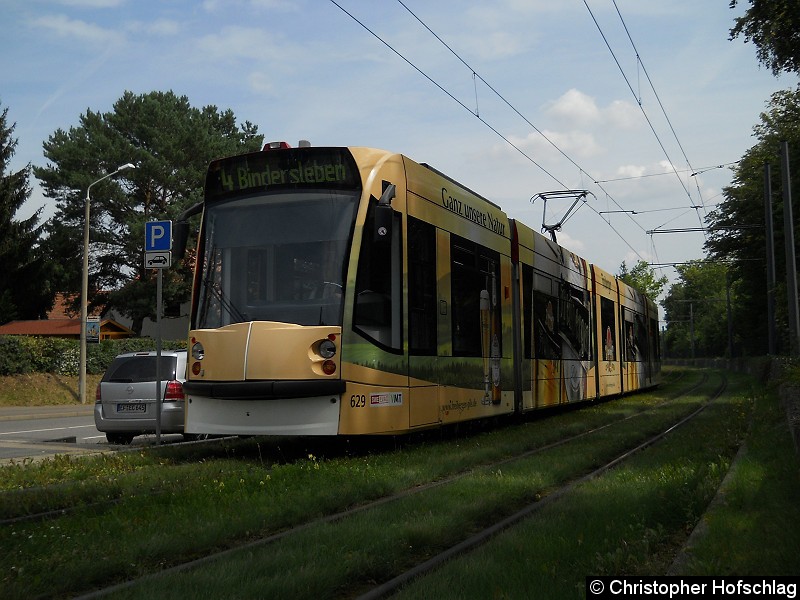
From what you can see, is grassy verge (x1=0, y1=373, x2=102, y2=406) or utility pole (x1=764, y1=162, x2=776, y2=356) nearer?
grassy verge (x1=0, y1=373, x2=102, y2=406)

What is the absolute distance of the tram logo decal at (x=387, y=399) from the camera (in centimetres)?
1034

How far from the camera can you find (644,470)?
948cm

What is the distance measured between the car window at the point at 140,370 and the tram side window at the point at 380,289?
502cm

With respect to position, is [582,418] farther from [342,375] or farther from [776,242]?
[776,242]

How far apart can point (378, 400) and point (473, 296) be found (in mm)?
3596

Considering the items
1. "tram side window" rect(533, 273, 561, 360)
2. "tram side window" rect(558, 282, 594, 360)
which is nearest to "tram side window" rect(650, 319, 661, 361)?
"tram side window" rect(558, 282, 594, 360)

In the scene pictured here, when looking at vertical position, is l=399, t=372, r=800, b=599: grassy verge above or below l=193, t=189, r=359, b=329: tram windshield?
below

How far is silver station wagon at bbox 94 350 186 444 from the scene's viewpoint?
13.9 m

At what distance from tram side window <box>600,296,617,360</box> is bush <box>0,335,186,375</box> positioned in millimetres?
13666

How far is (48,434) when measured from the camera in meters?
17.8

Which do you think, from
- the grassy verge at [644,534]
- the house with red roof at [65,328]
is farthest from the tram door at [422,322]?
the house with red roof at [65,328]

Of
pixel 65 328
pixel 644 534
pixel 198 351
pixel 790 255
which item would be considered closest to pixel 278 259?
pixel 198 351

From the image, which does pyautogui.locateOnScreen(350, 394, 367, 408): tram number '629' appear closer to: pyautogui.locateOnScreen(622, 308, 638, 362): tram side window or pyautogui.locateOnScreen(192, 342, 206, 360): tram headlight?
pyautogui.locateOnScreen(192, 342, 206, 360): tram headlight

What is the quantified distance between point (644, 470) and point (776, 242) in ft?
125
